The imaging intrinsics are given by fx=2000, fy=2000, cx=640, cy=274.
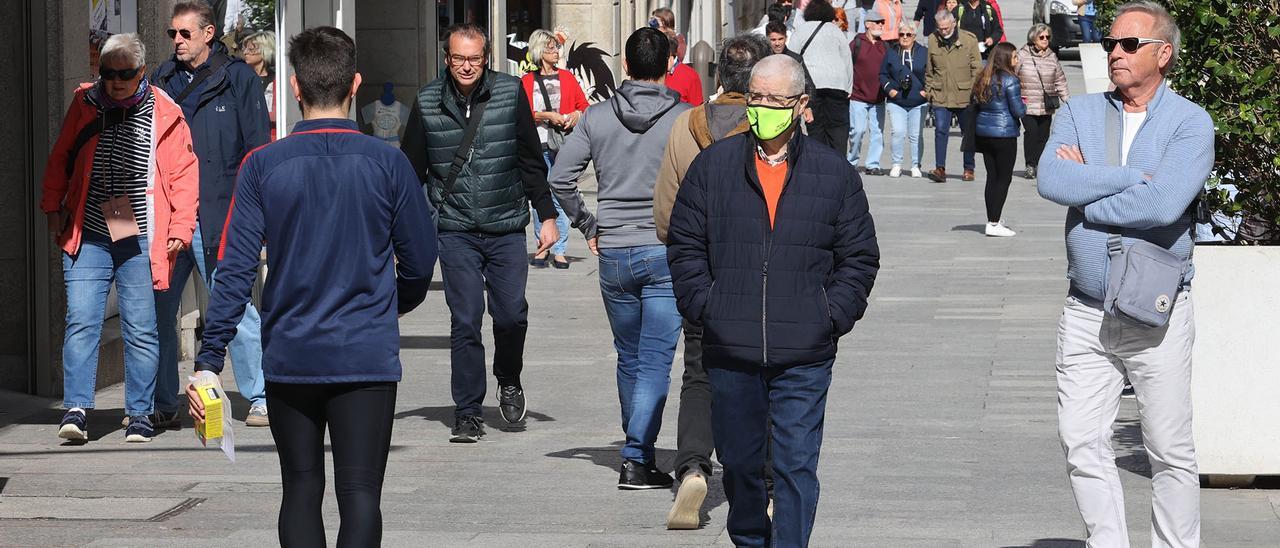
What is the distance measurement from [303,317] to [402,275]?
0.31 meters

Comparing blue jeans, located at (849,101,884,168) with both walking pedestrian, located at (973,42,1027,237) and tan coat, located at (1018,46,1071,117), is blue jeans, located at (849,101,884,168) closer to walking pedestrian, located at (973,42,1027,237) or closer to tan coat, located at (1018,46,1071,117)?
tan coat, located at (1018,46,1071,117)

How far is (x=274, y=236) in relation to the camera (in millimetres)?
5039

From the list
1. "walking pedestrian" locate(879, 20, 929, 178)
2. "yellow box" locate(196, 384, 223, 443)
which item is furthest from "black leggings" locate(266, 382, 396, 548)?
"walking pedestrian" locate(879, 20, 929, 178)

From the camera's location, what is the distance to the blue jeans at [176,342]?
340 inches

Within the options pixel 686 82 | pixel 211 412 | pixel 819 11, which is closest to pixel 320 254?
pixel 211 412

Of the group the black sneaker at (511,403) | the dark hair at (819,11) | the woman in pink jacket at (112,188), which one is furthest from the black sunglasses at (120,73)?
the dark hair at (819,11)

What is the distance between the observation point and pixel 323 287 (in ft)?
16.4

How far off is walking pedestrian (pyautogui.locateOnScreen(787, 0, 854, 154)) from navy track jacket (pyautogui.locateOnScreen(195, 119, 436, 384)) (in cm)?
1355

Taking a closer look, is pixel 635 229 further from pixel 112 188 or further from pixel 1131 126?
pixel 112 188

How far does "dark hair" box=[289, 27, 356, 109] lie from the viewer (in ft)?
16.4

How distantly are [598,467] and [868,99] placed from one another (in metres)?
14.2

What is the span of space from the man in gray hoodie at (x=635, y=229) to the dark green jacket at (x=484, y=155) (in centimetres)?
69

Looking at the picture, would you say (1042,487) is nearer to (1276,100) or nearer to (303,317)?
(1276,100)

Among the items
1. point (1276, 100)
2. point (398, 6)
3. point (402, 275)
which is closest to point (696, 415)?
Answer: point (402, 275)
